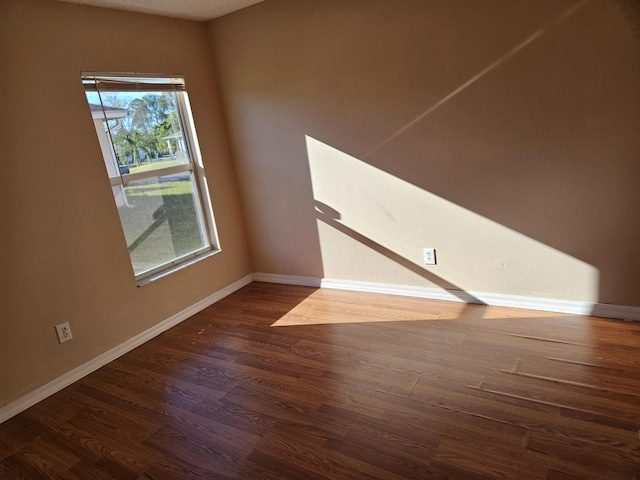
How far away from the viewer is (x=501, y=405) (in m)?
1.92

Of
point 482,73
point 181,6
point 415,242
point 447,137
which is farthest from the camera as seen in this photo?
point 415,242

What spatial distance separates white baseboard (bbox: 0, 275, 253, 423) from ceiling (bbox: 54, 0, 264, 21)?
2.13 meters

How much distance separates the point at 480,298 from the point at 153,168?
251 cm

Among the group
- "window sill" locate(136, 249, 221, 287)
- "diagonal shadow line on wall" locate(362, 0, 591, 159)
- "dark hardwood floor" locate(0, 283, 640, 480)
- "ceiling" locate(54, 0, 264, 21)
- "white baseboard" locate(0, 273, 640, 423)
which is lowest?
"dark hardwood floor" locate(0, 283, 640, 480)

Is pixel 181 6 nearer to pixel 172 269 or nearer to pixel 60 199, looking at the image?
pixel 60 199

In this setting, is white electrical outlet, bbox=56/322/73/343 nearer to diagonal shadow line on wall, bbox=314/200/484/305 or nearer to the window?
the window

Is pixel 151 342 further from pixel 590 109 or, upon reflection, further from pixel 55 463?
pixel 590 109

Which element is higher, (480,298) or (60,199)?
(60,199)

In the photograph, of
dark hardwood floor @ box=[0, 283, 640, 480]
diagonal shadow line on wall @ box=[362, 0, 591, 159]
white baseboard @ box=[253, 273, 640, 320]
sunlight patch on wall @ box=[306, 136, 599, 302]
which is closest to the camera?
dark hardwood floor @ box=[0, 283, 640, 480]

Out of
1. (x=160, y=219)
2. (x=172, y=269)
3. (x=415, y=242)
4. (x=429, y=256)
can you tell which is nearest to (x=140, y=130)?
(x=160, y=219)

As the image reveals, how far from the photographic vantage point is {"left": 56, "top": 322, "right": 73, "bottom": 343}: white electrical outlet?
2531 mm

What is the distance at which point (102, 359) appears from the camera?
2770 mm

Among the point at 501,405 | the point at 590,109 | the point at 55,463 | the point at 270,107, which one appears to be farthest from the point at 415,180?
the point at 55,463

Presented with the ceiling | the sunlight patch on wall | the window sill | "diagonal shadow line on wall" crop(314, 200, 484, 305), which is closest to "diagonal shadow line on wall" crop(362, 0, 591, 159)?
the sunlight patch on wall
